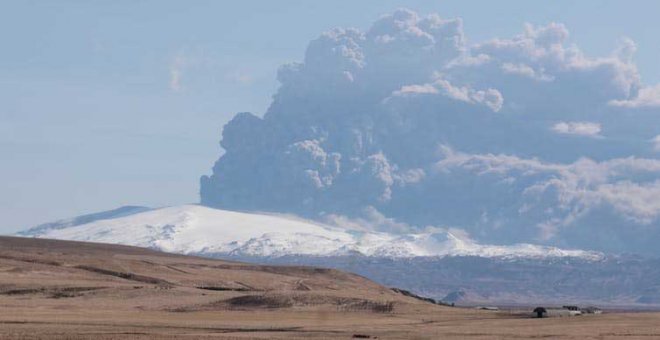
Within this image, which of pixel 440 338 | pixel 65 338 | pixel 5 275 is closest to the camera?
pixel 65 338

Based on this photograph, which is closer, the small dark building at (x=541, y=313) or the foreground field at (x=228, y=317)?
the foreground field at (x=228, y=317)

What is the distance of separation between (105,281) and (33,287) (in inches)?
838

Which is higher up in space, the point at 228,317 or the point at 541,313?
the point at 541,313

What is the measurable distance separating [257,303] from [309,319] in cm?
2238

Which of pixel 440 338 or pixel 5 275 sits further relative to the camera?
pixel 5 275

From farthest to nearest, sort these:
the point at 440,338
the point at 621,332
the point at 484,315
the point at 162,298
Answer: the point at 162,298 → the point at 484,315 → the point at 621,332 → the point at 440,338

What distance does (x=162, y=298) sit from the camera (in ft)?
485

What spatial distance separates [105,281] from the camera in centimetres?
17525

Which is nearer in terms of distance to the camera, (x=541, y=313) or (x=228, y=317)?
→ (x=228, y=317)

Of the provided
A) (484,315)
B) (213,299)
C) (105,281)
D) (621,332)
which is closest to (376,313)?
(484,315)

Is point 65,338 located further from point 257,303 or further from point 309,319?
point 257,303

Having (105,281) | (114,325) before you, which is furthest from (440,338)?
(105,281)

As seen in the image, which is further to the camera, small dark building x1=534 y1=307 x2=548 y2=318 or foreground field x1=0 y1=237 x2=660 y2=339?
small dark building x1=534 y1=307 x2=548 y2=318

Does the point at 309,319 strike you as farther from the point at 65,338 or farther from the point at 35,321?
the point at 65,338
